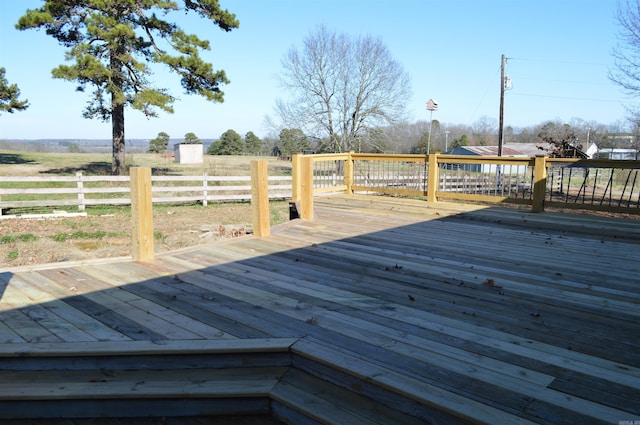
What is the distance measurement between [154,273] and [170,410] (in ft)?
6.38

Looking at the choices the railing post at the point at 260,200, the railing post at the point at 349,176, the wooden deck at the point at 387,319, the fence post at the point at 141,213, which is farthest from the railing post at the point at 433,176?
the fence post at the point at 141,213

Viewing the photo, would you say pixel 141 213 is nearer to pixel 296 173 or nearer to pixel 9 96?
pixel 296 173

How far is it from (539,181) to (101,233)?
7999mm

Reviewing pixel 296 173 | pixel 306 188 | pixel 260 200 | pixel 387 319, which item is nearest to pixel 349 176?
pixel 296 173

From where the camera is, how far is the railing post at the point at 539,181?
6840 mm

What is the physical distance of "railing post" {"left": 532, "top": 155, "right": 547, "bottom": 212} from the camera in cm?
684

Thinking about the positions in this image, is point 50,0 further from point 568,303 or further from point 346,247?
point 568,303

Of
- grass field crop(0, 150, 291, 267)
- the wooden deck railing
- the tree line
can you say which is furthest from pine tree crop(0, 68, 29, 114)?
the wooden deck railing

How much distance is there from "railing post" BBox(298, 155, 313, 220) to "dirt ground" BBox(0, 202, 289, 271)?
8.80 feet

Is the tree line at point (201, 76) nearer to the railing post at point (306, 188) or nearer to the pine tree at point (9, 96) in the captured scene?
the pine tree at point (9, 96)

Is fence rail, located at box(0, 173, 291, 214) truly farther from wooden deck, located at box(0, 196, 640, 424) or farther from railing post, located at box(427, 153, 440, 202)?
wooden deck, located at box(0, 196, 640, 424)

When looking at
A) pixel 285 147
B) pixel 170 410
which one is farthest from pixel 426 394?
pixel 285 147

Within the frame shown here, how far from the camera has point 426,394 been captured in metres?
2.07

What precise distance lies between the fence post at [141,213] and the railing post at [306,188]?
102 inches
